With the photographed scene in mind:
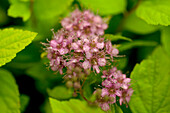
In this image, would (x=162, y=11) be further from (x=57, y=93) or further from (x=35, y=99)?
(x=35, y=99)

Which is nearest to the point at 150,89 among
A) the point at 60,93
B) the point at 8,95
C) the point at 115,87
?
the point at 115,87

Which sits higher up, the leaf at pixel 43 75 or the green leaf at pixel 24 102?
the leaf at pixel 43 75

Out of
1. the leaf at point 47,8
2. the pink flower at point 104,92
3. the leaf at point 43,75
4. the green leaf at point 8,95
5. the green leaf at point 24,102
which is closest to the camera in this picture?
the pink flower at point 104,92

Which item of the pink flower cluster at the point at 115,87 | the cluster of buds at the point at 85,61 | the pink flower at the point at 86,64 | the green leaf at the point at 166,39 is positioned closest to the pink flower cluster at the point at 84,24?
the cluster of buds at the point at 85,61

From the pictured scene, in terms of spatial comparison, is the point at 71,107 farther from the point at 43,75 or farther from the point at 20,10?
the point at 20,10

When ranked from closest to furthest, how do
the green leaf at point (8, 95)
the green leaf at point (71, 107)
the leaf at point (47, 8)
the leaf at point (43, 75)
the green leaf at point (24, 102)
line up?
the green leaf at point (71, 107), the green leaf at point (8, 95), the green leaf at point (24, 102), the leaf at point (43, 75), the leaf at point (47, 8)

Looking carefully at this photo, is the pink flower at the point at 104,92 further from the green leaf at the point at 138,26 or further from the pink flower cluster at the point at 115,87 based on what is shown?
the green leaf at the point at 138,26

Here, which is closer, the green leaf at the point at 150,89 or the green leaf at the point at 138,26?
the green leaf at the point at 150,89

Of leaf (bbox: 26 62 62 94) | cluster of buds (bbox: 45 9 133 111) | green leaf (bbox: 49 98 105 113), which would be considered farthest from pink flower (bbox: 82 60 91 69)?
leaf (bbox: 26 62 62 94)
